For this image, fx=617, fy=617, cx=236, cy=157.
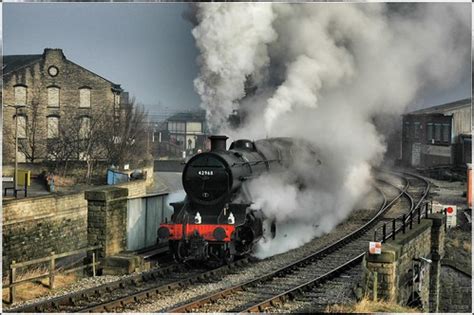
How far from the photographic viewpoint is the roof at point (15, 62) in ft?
69.3

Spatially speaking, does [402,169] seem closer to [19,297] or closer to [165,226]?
[165,226]

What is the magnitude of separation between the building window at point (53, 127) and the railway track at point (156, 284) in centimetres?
1316

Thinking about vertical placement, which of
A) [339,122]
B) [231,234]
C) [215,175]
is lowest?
[231,234]

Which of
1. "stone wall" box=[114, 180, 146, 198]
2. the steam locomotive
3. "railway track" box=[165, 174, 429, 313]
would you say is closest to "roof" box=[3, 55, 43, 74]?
"stone wall" box=[114, 180, 146, 198]

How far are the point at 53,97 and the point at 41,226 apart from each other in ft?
27.7

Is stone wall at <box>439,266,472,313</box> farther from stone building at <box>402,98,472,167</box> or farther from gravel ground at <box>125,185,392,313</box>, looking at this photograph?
stone building at <box>402,98,472,167</box>

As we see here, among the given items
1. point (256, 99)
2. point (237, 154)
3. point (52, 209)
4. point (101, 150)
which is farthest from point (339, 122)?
point (101, 150)

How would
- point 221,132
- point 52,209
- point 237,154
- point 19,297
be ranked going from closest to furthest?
point 19,297, point 237,154, point 52,209, point 221,132

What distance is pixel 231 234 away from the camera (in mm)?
10109

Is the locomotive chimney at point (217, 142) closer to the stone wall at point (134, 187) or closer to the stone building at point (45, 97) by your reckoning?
the stone wall at point (134, 187)

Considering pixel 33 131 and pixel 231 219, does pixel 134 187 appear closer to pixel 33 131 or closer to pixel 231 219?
pixel 33 131

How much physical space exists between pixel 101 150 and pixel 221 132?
760 cm

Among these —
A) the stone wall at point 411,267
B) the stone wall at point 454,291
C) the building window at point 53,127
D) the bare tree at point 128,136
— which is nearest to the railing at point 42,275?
the stone wall at point 411,267

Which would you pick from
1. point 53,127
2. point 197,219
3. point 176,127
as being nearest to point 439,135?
point 197,219
